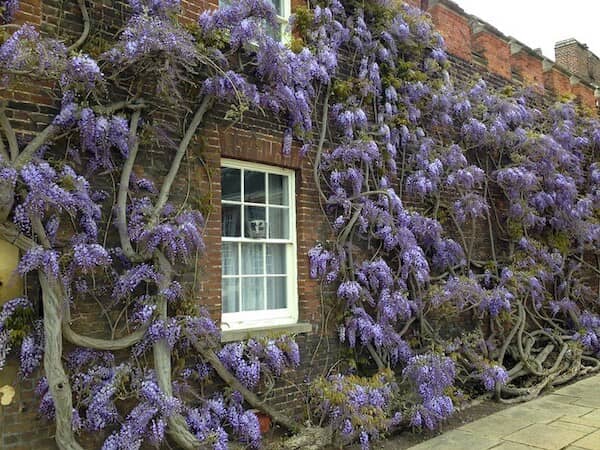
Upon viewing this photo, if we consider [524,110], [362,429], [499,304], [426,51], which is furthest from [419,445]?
[524,110]

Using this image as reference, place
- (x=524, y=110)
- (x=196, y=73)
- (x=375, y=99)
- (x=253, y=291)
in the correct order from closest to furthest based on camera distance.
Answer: (x=196, y=73)
(x=253, y=291)
(x=375, y=99)
(x=524, y=110)

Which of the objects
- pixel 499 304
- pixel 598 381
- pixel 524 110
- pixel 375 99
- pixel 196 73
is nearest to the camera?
pixel 196 73

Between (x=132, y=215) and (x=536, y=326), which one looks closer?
(x=132, y=215)

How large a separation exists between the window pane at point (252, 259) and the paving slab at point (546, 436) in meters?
3.40

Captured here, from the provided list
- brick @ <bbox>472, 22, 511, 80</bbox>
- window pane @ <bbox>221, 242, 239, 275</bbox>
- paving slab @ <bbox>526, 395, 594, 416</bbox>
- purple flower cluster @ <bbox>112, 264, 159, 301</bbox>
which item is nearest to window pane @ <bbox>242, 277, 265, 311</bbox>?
window pane @ <bbox>221, 242, 239, 275</bbox>

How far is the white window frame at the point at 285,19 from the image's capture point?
21.8 ft

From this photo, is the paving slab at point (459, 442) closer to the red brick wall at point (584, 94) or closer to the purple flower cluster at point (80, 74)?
the purple flower cluster at point (80, 74)

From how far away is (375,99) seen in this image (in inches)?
298

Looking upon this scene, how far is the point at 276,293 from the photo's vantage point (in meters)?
6.46

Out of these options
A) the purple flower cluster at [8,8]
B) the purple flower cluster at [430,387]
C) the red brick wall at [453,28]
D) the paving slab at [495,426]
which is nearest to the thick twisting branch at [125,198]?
the purple flower cluster at [8,8]

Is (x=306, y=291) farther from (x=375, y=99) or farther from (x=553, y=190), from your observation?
(x=553, y=190)

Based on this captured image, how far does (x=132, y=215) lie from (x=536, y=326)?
810 cm

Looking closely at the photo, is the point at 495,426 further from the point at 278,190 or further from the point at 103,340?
the point at 103,340

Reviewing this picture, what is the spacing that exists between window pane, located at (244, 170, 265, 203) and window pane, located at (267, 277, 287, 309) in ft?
3.18
